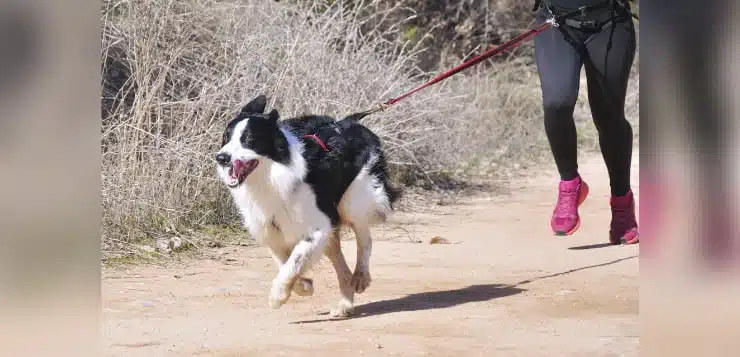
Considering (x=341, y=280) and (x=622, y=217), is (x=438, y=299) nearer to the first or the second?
(x=341, y=280)

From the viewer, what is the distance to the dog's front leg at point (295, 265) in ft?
19.0

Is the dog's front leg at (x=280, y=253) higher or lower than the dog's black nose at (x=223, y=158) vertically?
lower

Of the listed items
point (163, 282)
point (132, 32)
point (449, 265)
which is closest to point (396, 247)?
point (449, 265)

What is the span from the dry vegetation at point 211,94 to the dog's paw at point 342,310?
2.23 meters

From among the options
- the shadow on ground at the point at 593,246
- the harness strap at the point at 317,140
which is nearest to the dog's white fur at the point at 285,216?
the harness strap at the point at 317,140

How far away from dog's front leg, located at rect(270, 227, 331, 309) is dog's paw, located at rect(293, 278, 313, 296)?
282 millimetres

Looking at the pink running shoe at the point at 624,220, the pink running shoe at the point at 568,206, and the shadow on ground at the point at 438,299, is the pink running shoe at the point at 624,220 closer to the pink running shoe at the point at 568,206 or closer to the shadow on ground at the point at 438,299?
the pink running shoe at the point at 568,206

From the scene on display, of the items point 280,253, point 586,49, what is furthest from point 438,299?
point 586,49

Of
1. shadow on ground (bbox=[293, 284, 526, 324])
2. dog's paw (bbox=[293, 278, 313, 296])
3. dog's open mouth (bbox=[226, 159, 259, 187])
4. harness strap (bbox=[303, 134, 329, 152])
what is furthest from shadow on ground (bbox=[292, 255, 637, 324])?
harness strap (bbox=[303, 134, 329, 152])
